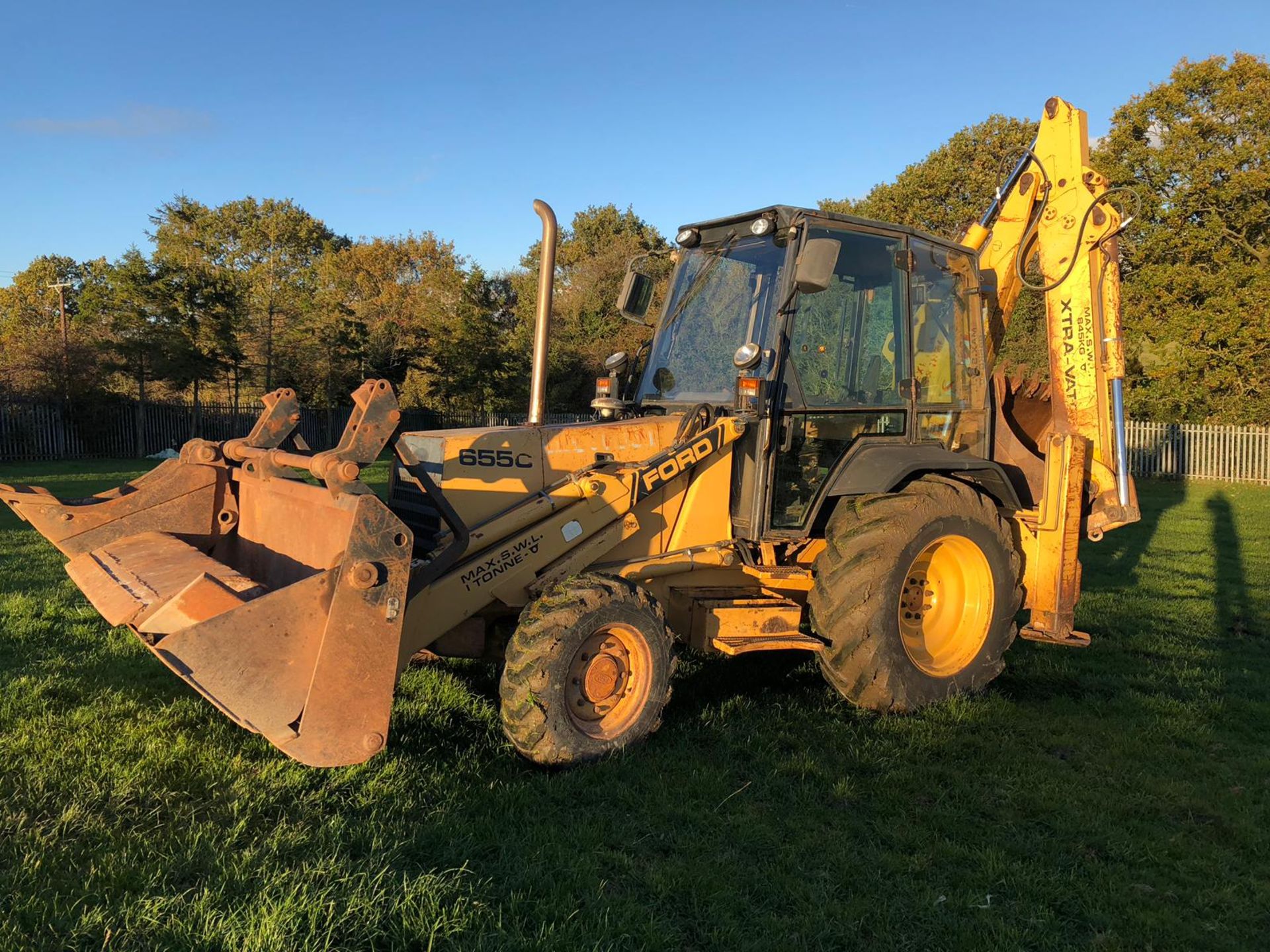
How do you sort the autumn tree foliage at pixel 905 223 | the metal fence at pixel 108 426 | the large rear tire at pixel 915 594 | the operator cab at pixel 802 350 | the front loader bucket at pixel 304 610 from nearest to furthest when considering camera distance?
the front loader bucket at pixel 304 610
the large rear tire at pixel 915 594
the operator cab at pixel 802 350
the metal fence at pixel 108 426
the autumn tree foliage at pixel 905 223

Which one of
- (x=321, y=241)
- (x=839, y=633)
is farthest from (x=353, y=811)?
(x=321, y=241)

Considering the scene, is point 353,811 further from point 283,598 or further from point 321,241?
point 321,241

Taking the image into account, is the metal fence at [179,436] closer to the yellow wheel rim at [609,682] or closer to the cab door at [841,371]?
the cab door at [841,371]

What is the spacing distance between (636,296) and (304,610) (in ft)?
10.3

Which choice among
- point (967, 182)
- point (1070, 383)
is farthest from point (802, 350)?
point (967, 182)

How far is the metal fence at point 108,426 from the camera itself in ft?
77.6

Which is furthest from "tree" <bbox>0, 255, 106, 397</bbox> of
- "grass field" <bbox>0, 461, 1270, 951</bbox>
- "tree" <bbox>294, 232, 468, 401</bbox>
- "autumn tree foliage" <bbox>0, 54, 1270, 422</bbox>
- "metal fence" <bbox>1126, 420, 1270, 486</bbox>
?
"metal fence" <bbox>1126, 420, 1270, 486</bbox>

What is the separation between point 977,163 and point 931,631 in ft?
112

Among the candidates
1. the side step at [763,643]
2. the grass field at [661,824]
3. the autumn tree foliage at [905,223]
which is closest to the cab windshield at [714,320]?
the side step at [763,643]

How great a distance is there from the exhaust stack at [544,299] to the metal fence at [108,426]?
1768 cm

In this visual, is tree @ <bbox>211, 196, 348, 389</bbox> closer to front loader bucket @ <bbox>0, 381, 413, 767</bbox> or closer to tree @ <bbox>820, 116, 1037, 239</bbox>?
tree @ <bbox>820, 116, 1037, 239</bbox>

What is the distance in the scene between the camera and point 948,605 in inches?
232

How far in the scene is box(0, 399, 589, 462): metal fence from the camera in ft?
77.6

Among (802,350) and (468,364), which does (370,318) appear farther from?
(802,350)
